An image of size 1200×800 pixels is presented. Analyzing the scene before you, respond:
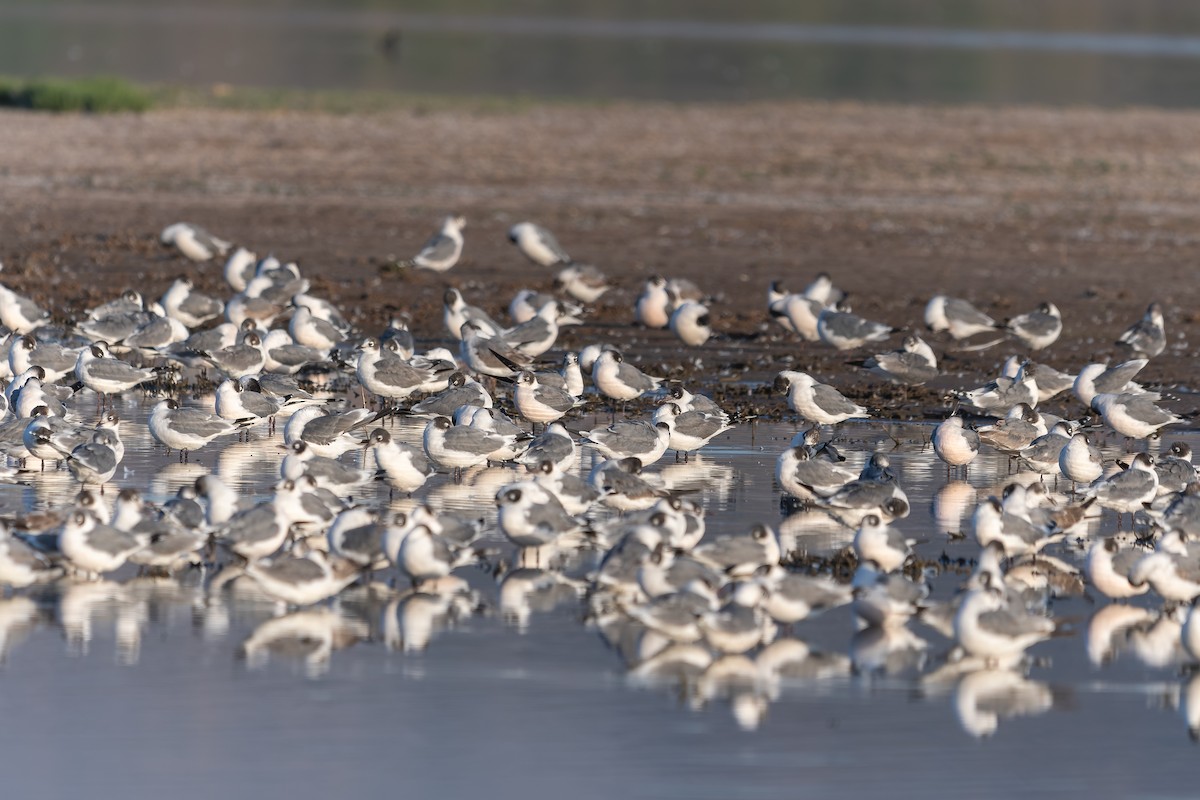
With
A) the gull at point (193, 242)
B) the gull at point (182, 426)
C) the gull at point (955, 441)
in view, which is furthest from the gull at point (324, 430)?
the gull at point (193, 242)

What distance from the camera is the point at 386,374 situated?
668 inches

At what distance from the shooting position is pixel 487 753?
9.02m

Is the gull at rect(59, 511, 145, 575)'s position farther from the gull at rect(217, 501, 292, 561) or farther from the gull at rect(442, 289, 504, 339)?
the gull at rect(442, 289, 504, 339)

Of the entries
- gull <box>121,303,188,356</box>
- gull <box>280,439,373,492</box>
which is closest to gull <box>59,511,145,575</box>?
gull <box>280,439,373,492</box>

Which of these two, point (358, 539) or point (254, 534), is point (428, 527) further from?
point (254, 534)

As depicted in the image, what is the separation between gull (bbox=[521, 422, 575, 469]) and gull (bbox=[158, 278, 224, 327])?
7068mm

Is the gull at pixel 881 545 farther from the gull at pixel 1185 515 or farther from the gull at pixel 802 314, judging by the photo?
the gull at pixel 802 314

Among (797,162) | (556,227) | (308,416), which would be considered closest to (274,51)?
(797,162)

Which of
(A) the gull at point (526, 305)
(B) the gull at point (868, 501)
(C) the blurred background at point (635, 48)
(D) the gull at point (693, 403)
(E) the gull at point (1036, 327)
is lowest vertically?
(B) the gull at point (868, 501)

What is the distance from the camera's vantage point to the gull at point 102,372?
55.1 feet

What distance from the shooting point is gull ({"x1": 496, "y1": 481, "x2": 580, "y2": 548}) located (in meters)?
12.2

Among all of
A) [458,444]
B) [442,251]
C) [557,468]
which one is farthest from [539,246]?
[557,468]

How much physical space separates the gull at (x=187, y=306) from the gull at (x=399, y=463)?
23.3 feet

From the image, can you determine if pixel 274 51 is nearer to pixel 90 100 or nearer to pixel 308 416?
pixel 90 100
